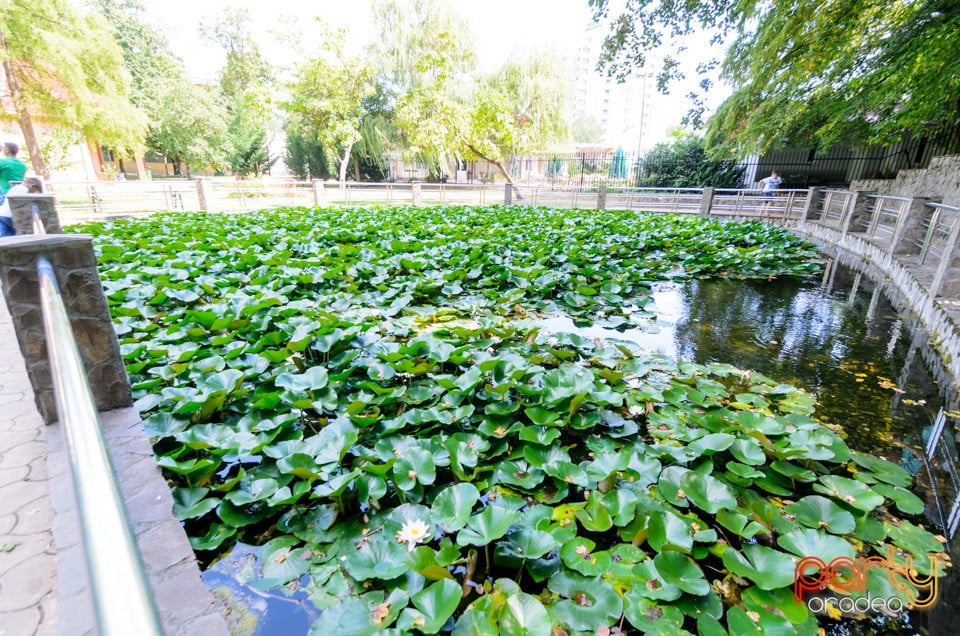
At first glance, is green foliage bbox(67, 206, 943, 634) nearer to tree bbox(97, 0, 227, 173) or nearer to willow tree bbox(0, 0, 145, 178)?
willow tree bbox(0, 0, 145, 178)

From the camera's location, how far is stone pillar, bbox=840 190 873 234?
6.52 meters

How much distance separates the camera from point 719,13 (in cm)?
859

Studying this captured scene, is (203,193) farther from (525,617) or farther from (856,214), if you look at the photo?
(856,214)

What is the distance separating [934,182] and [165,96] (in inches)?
1075

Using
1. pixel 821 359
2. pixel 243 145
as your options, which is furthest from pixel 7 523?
pixel 243 145

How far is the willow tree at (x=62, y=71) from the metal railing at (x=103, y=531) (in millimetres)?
15253

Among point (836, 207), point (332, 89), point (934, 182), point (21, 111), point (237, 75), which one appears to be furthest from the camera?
point (237, 75)

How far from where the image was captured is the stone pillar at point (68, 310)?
64.9 inches

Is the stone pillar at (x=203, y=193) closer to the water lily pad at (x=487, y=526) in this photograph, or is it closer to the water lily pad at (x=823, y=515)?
the water lily pad at (x=487, y=526)

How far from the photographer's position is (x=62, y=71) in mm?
11102

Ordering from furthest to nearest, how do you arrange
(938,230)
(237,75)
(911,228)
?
1. (237,75)
2. (911,228)
3. (938,230)

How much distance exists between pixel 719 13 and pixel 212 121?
73.3ft

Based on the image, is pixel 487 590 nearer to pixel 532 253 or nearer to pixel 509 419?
pixel 509 419

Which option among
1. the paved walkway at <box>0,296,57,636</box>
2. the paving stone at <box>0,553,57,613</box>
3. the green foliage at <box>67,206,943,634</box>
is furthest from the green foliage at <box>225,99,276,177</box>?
the paving stone at <box>0,553,57,613</box>
